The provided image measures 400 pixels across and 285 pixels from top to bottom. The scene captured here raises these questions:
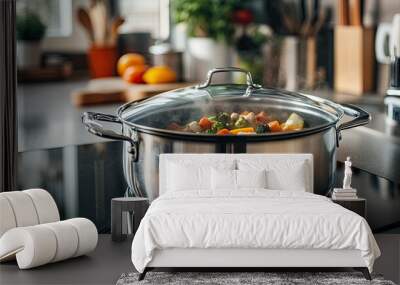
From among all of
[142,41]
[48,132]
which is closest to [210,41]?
[142,41]

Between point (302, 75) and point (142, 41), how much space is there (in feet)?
4.71

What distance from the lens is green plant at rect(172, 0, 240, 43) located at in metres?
8.23

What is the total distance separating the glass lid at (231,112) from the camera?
551cm

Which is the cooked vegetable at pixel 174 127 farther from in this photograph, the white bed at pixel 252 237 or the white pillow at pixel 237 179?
the white bed at pixel 252 237

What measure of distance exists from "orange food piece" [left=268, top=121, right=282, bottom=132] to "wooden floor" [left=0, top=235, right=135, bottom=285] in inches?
42.9

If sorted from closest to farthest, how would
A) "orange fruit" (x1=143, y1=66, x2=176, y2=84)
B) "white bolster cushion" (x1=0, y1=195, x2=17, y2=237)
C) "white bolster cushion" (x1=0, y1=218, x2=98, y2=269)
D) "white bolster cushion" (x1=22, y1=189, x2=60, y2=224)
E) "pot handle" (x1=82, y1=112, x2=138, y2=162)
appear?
"white bolster cushion" (x1=0, y1=218, x2=98, y2=269) < "white bolster cushion" (x1=0, y1=195, x2=17, y2=237) < "white bolster cushion" (x1=22, y1=189, x2=60, y2=224) < "pot handle" (x1=82, y1=112, x2=138, y2=162) < "orange fruit" (x1=143, y1=66, x2=176, y2=84)

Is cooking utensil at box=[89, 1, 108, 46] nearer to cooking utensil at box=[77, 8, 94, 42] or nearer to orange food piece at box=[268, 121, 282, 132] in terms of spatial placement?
cooking utensil at box=[77, 8, 94, 42]

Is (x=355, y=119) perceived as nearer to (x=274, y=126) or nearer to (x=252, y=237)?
Result: (x=274, y=126)

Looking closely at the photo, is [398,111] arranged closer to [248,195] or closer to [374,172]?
[374,172]

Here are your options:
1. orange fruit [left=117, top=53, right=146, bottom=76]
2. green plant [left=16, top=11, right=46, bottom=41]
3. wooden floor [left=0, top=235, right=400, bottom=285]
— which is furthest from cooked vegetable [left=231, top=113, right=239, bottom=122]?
green plant [left=16, top=11, right=46, bottom=41]

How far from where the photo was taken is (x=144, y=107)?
561 centimetres

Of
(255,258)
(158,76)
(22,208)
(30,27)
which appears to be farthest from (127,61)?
(255,258)

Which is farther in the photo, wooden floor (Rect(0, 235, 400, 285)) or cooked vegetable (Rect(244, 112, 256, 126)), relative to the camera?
cooked vegetable (Rect(244, 112, 256, 126))

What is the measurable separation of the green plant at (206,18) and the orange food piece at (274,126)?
9.37 feet
